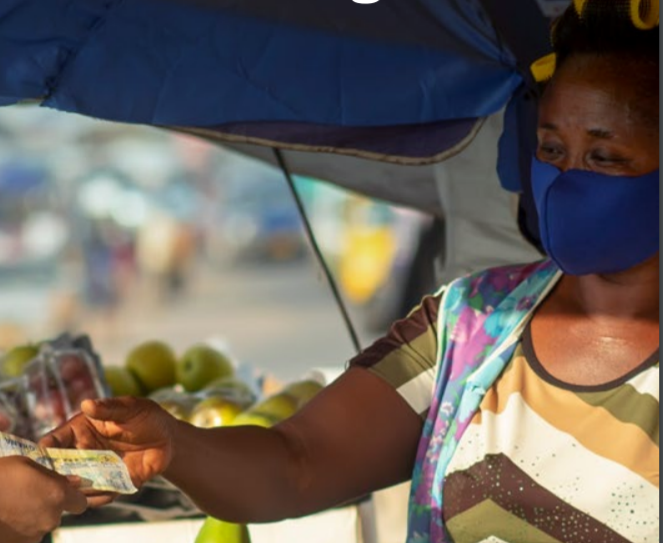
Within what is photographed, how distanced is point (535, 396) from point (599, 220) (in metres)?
0.32

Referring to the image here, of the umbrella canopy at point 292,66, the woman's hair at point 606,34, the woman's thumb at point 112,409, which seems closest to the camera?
Answer: the woman's thumb at point 112,409

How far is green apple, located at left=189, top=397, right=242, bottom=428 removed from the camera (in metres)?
3.24

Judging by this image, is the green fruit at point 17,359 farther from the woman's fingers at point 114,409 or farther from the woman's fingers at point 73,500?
the woman's fingers at point 73,500

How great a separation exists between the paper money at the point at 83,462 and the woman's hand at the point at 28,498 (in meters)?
0.04

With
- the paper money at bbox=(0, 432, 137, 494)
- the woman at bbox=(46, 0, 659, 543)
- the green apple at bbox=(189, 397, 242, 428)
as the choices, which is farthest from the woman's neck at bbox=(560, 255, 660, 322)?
the green apple at bbox=(189, 397, 242, 428)

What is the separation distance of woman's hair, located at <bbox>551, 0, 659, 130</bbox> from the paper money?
0.98m

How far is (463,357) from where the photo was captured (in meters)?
2.43

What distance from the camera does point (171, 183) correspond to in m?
16.9

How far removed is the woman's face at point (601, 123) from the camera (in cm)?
224

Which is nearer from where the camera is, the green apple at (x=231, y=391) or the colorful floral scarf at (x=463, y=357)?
the colorful floral scarf at (x=463, y=357)

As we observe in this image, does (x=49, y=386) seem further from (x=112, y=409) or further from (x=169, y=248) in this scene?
(x=169, y=248)

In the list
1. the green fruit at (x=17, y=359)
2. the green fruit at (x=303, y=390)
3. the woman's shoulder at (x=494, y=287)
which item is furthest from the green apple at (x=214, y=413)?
the woman's shoulder at (x=494, y=287)

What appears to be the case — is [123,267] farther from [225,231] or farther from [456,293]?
[456,293]

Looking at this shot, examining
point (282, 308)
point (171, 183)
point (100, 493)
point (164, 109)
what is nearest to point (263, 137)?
point (164, 109)
